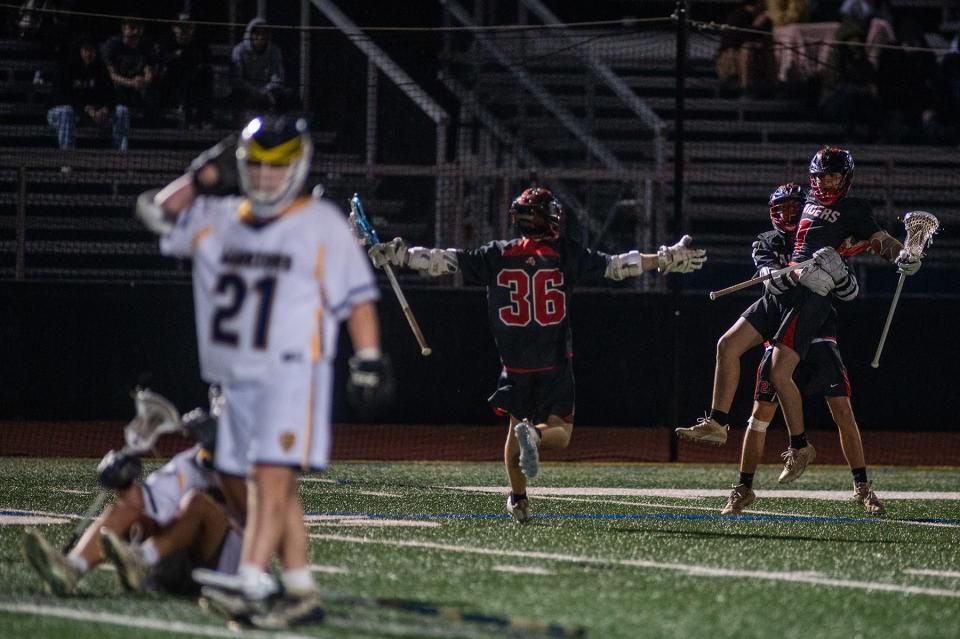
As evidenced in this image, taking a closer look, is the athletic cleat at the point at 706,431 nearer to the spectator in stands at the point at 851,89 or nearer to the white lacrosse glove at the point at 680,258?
the white lacrosse glove at the point at 680,258

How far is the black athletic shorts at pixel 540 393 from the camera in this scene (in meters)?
8.58

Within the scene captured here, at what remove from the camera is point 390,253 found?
8.34 metres

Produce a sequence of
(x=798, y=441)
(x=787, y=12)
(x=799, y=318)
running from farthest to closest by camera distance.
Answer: (x=787, y=12), (x=798, y=441), (x=799, y=318)

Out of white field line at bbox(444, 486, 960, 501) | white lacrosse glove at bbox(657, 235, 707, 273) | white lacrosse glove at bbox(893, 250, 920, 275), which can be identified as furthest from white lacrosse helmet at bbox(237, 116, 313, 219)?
white field line at bbox(444, 486, 960, 501)

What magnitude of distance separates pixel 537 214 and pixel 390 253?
2.66 ft

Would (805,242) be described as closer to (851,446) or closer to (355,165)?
(851,446)

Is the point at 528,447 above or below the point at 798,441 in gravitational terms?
above

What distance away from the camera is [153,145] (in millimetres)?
16047

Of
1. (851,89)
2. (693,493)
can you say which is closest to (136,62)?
(851,89)

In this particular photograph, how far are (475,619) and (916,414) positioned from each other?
11.5 metres

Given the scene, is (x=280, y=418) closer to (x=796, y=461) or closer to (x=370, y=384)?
(x=370, y=384)

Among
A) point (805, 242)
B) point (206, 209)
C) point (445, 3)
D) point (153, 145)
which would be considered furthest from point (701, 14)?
point (206, 209)

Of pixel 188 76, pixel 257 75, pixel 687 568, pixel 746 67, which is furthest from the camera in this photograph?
pixel 746 67

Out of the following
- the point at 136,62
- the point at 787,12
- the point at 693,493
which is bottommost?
the point at 693,493
